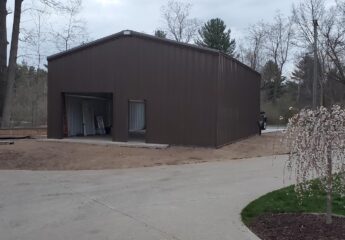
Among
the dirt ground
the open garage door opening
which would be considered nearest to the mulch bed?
the dirt ground

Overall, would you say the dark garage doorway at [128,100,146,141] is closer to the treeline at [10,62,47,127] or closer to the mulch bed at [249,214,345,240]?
the treeline at [10,62,47,127]

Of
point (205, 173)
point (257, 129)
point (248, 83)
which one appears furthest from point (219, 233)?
point (257, 129)

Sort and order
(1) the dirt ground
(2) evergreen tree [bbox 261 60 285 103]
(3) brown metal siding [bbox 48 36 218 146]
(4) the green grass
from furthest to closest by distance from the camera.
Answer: (2) evergreen tree [bbox 261 60 285 103], (3) brown metal siding [bbox 48 36 218 146], (1) the dirt ground, (4) the green grass

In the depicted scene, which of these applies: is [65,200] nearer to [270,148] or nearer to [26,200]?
[26,200]

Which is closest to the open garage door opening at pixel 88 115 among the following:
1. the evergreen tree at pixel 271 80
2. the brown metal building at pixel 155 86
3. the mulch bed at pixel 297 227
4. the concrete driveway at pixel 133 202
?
the brown metal building at pixel 155 86

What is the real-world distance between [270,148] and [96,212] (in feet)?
50.8

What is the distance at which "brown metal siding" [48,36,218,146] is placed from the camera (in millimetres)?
22141

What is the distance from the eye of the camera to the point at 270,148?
23.6m

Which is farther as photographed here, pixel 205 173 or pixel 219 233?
pixel 205 173

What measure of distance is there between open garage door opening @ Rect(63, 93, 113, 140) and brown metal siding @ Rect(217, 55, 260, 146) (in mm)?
6394

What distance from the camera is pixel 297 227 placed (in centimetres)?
780

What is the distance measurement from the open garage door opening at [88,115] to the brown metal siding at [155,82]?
4.68 feet

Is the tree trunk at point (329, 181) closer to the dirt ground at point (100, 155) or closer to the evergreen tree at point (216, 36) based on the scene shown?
the dirt ground at point (100, 155)

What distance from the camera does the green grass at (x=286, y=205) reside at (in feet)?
29.5
